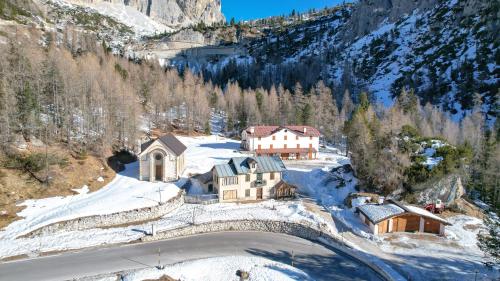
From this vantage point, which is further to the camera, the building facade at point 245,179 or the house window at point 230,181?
the building facade at point 245,179

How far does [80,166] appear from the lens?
44.3 m

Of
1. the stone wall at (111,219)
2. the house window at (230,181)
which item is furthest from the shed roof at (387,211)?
the stone wall at (111,219)

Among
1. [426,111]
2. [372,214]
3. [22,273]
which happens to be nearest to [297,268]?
[372,214]

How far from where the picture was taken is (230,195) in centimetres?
4156

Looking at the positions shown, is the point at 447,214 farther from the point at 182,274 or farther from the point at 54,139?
the point at 54,139

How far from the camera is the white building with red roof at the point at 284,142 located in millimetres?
63281

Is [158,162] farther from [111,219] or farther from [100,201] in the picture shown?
[111,219]

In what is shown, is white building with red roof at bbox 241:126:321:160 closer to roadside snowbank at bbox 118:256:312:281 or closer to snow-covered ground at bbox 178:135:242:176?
snow-covered ground at bbox 178:135:242:176

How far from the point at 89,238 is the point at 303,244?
2070cm

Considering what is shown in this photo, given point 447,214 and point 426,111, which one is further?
point 426,111

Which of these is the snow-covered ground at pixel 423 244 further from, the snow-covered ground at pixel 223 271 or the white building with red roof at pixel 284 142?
the white building with red roof at pixel 284 142

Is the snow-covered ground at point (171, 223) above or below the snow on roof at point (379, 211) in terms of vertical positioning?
below

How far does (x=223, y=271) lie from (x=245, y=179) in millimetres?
16229

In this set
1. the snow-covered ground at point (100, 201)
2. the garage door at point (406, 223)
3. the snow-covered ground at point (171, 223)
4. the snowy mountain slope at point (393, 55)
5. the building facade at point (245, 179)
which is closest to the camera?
the snow-covered ground at point (171, 223)
